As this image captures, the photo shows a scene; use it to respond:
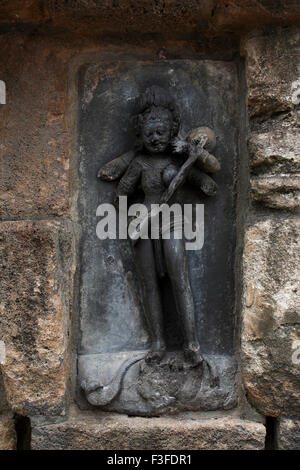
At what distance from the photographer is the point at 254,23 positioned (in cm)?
204

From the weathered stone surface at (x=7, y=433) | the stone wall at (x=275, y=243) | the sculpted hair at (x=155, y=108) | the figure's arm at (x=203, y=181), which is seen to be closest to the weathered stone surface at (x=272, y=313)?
the stone wall at (x=275, y=243)

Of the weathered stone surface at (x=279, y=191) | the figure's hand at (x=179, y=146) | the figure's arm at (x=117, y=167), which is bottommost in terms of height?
the weathered stone surface at (x=279, y=191)

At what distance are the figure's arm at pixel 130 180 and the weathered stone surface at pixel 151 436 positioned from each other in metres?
0.89

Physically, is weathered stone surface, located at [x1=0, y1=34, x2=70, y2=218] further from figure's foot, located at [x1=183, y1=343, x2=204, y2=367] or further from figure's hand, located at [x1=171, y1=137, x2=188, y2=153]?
figure's foot, located at [x1=183, y1=343, x2=204, y2=367]

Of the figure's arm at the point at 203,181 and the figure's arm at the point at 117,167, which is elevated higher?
the figure's arm at the point at 117,167

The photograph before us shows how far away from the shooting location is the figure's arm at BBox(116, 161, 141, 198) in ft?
7.09

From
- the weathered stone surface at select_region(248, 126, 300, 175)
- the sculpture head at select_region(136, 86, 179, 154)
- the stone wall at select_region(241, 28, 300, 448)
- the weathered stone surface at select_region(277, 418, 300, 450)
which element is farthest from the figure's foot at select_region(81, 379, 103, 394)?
the weathered stone surface at select_region(248, 126, 300, 175)

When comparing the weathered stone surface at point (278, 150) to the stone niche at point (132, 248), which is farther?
the stone niche at point (132, 248)

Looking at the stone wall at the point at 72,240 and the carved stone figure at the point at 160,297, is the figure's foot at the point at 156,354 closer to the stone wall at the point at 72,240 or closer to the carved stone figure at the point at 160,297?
the carved stone figure at the point at 160,297

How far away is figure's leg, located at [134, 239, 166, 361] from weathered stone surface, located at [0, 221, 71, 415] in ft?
1.07

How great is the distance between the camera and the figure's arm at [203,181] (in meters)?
2.17

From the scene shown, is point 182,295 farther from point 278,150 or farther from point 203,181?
point 278,150

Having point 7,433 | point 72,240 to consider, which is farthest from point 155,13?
point 7,433
